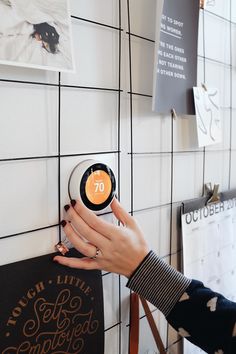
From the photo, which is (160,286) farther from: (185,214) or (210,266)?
(210,266)

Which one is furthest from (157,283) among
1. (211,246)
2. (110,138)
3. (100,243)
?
(211,246)

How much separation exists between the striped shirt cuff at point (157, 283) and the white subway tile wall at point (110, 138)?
0.12 m

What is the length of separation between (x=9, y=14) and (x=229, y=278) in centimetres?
85

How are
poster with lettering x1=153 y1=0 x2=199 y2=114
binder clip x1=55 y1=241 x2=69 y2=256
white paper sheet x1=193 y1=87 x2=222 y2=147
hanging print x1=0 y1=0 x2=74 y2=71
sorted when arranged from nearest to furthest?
hanging print x1=0 y1=0 x2=74 y2=71
binder clip x1=55 y1=241 x2=69 y2=256
poster with lettering x1=153 y1=0 x2=199 y2=114
white paper sheet x1=193 y1=87 x2=222 y2=147

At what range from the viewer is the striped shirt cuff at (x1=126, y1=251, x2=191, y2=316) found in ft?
1.74

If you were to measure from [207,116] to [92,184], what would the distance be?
0.40 meters

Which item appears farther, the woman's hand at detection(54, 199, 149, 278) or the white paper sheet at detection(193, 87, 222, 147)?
the white paper sheet at detection(193, 87, 222, 147)

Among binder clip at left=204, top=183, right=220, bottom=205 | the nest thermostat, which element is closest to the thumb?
the nest thermostat

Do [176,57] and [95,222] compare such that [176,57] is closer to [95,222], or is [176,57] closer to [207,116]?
[207,116]

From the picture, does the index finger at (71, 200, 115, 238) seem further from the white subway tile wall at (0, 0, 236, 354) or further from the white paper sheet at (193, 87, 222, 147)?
the white paper sheet at (193, 87, 222, 147)

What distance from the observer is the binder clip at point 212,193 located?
854 millimetres

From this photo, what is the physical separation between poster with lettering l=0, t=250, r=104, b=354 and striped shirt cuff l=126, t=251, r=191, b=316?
0.31 feet

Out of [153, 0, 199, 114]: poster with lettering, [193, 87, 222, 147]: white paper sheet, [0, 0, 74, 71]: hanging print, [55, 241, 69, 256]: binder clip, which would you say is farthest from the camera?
[193, 87, 222, 147]: white paper sheet

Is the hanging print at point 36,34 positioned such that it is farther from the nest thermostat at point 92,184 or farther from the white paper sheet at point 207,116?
the white paper sheet at point 207,116
